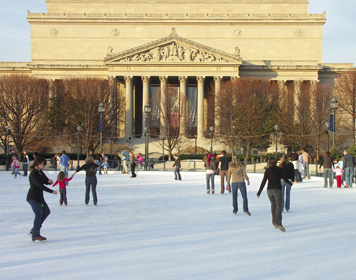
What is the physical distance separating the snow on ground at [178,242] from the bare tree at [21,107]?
39781 mm

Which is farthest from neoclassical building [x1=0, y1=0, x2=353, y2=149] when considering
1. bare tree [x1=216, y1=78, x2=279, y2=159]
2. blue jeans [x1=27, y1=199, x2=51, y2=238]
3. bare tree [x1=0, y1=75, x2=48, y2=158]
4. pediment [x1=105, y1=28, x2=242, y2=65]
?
blue jeans [x1=27, y1=199, x2=51, y2=238]

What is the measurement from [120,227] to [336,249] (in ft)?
16.5

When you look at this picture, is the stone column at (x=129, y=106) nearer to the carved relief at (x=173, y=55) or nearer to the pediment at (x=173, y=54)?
the pediment at (x=173, y=54)

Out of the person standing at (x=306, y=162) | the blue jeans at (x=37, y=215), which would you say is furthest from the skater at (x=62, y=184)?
the person standing at (x=306, y=162)

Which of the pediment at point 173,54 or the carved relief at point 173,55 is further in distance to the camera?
the carved relief at point 173,55

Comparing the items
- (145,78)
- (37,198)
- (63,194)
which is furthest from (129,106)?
(37,198)

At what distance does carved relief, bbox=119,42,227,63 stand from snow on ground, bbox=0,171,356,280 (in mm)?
50746

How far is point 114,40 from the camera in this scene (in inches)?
2948

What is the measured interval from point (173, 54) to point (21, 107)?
20.3m

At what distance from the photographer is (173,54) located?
67.6 meters

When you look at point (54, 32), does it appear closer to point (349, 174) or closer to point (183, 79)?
point (183, 79)

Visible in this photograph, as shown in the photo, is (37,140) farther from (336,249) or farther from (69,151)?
(336,249)

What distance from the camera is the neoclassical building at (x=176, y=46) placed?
2653 inches

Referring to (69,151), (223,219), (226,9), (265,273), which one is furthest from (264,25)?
(265,273)
